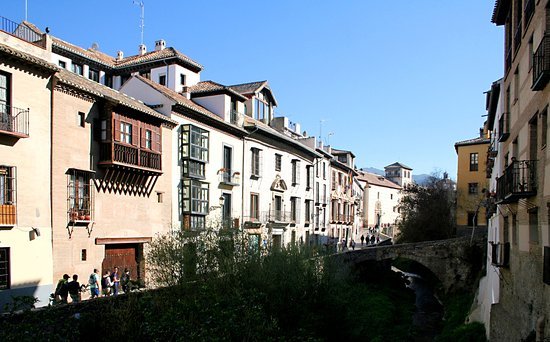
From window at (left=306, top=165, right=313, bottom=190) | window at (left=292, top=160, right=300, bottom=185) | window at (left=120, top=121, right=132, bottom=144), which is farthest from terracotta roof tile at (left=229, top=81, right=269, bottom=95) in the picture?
window at (left=120, top=121, right=132, bottom=144)

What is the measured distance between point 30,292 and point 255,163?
59.0 feet

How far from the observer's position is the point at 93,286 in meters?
17.2

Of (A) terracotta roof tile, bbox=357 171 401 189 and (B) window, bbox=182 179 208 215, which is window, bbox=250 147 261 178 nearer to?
(B) window, bbox=182 179 208 215

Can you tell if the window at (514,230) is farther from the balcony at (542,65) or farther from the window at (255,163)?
the window at (255,163)

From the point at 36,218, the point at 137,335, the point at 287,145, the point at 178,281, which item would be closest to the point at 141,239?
the point at 36,218

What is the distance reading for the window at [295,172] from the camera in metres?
38.9

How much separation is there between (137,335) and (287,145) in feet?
85.1

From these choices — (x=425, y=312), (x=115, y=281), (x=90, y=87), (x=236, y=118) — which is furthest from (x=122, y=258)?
(x=425, y=312)

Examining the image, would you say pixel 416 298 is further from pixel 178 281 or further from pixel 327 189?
pixel 178 281

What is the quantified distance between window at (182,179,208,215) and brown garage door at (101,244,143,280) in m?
3.64

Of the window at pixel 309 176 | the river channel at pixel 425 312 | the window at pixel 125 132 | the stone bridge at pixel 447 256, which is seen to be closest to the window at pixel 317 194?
the window at pixel 309 176

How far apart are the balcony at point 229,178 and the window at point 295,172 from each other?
8.77m

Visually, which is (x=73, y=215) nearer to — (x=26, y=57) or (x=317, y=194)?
(x=26, y=57)

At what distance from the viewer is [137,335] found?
12.6m
